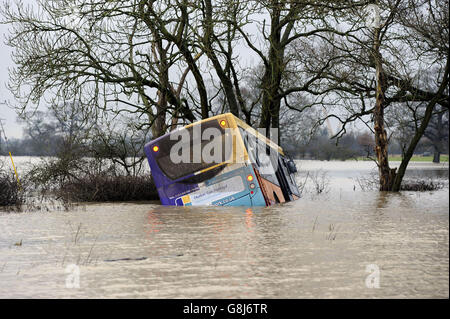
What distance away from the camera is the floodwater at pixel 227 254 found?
6273mm

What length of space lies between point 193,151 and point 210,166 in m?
0.60

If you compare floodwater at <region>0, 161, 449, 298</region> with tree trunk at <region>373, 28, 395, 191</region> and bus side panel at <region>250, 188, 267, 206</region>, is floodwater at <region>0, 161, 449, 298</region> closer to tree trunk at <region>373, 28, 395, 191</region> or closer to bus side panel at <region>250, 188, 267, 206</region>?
bus side panel at <region>250, 188, 267, 206</region>

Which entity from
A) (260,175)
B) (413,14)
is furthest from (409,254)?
(413,14)

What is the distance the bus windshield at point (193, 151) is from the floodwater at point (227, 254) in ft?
3.77

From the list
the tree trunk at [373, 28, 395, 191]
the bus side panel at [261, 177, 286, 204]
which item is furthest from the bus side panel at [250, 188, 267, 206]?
the tree trunk at [373, 28, 395, 191]

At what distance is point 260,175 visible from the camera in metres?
15.7

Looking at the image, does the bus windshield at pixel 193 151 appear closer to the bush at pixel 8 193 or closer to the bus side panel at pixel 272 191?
the bus side panel at pixel 272 191

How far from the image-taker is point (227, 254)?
8680mm

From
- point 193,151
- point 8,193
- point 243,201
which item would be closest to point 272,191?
point 243,201

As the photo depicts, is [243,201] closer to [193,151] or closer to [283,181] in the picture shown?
[193,151]

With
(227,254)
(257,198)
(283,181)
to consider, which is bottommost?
(227,254)

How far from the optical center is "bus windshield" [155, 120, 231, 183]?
615 inches

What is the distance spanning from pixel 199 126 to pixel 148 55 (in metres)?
7.91
